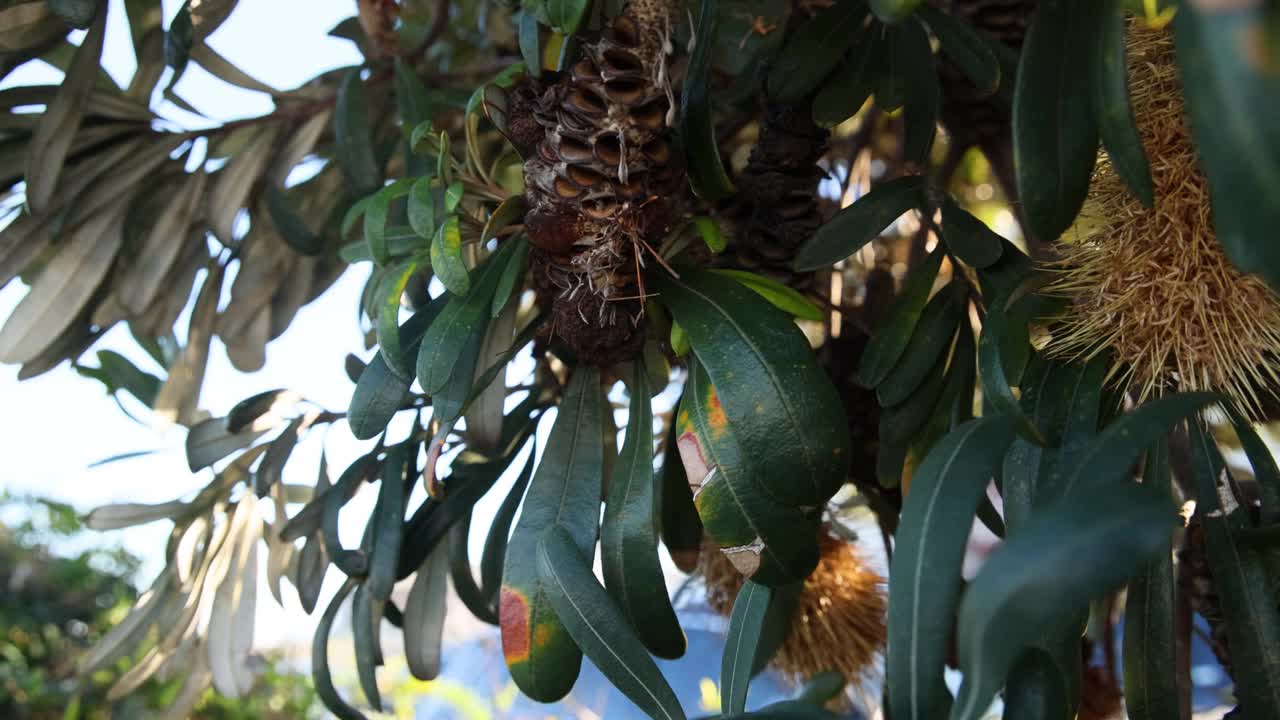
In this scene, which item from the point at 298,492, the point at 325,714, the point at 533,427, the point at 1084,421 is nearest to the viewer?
the point at 1084,421

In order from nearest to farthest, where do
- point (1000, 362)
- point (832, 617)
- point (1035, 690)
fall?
point (1035, 690)
point (1000, 362)
point (832, 617)

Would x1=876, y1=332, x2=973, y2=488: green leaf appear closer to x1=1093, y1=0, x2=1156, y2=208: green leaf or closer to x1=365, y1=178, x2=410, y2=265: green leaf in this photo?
x1=1093, y1=0, x2=1156, y2=208: green leaf

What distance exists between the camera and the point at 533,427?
70 cm

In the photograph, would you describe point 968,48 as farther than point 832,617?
No

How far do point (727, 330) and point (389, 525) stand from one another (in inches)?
10.9

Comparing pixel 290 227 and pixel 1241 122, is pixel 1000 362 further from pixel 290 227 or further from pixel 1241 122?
pixel 290 227

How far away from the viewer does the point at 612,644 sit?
1.45 feet

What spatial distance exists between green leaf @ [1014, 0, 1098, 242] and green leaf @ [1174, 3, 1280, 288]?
149mm

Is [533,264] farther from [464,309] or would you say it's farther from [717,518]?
[717,518]

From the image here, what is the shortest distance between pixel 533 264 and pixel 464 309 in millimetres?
60

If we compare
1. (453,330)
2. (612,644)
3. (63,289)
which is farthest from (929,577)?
(63,289)

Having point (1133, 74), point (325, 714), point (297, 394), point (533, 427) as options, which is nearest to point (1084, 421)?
point (1133, 74)

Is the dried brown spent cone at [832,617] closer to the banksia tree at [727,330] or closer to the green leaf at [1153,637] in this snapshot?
the banksia tree at [727,330]

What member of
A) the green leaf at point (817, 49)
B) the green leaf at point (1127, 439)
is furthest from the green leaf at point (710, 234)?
the green leaf at point (1127, 439)
